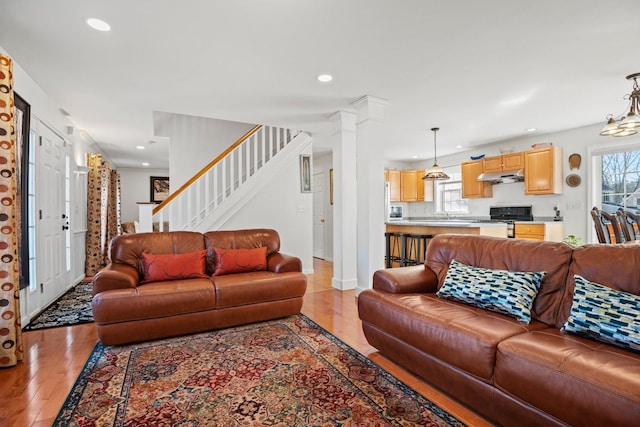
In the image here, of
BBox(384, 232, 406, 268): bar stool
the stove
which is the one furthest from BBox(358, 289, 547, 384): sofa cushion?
the stove

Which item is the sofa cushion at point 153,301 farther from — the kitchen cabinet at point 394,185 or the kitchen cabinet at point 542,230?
the kitchen cabinet at point 394,185

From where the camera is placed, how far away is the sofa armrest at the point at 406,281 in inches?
97.7

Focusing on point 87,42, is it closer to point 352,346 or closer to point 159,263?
point 159,263

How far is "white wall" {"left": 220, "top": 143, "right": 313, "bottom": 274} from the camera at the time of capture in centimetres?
533

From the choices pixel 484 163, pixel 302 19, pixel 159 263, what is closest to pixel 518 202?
pixel 484 163

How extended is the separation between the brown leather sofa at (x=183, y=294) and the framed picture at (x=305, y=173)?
2.09 m

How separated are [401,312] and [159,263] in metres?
2.33

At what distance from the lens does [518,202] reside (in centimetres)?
628

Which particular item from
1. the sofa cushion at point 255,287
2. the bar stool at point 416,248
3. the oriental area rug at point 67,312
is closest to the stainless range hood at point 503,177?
the bar stool at point 416,248

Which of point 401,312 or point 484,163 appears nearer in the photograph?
point 401,312

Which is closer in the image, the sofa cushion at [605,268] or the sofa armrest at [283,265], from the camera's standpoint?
the sofa cushion at [605,268]

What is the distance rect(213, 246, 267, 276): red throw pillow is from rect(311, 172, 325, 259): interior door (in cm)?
393

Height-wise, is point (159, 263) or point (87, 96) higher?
point (87, 96)

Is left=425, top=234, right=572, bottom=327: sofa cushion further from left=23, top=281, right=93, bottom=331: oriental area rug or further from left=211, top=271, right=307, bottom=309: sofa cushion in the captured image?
left=23, top=281, right=93, bottom=331: oriental area rug
